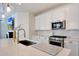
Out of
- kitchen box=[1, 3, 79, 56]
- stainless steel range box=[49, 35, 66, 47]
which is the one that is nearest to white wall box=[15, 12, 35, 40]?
kitchen box=[1, 3, 79, 56]

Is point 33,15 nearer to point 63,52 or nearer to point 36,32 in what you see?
point 36,32

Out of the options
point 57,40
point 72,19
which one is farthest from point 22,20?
point 72,19

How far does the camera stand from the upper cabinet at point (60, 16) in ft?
5.69

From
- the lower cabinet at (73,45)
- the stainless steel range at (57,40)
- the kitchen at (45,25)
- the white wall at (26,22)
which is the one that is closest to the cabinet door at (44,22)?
the kitchen at (45,25)

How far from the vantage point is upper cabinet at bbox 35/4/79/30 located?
1734 millimetres

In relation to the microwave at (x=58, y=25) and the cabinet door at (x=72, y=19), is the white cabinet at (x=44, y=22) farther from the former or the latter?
the cabinet door at (x=72, y=19)

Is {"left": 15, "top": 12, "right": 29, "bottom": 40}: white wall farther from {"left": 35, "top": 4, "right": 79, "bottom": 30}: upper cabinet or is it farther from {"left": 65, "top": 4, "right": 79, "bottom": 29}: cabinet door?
{"left": 65, "top": 4, "right": 79, "bottom": 29}: cabinet door

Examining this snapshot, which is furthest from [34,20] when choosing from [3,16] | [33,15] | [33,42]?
[3,16]

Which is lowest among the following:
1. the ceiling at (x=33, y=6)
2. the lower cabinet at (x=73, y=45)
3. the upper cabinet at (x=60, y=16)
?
the lower cabinet at (x=73, y=45)

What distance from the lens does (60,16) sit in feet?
6.75

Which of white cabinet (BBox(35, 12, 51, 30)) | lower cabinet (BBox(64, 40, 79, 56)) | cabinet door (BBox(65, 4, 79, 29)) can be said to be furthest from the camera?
cabinet door (BBox(65, 4, 79, 29))

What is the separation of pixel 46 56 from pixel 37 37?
1.87ft

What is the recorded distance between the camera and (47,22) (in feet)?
6.55

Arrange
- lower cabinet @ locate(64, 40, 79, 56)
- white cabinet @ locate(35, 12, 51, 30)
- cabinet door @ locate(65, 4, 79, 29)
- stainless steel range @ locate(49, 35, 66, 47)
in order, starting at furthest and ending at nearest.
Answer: cabinet door @ locate(65, 4, 79, 29) < white cabinet @ locate(35, 12, 51, 30) < stainless steel range @ locate(49, 35, 66, 47) < lower cabinet @ locate(64, 40, 79, 56)
